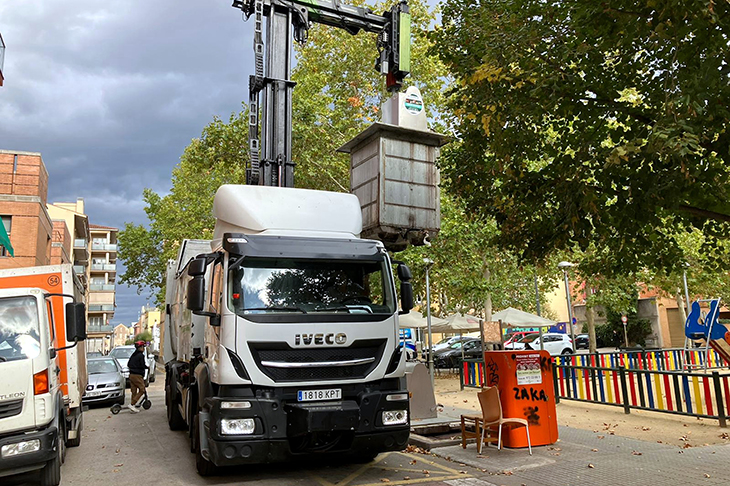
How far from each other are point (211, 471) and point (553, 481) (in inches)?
166

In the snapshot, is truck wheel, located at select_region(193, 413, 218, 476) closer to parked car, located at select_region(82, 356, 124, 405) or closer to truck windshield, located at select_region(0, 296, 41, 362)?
truck windshield, located at select_region(0, 296, 41, 362)

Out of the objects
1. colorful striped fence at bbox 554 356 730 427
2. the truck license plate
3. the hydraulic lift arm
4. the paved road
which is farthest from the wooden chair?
the hydraulic lift arm

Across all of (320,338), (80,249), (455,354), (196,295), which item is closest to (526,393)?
(320,338)

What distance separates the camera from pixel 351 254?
7109mm

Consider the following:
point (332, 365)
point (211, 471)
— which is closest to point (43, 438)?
point (211, 471)

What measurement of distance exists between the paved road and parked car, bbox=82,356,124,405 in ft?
21.3

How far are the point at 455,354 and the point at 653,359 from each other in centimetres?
1293

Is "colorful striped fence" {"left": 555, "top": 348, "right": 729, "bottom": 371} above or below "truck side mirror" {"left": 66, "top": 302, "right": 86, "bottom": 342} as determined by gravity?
below

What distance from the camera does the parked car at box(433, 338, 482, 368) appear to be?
2992cm

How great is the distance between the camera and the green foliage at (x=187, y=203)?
22.8 m

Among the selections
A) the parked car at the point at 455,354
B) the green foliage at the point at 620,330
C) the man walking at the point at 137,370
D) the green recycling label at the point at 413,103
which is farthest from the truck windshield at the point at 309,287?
the green foliage at the point at 620,330

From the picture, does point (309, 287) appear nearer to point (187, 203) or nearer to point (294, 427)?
point (294, 427)

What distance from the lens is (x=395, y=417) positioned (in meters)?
6.81

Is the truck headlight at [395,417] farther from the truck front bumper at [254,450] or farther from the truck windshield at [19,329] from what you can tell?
the truck windshield at [19,329]
